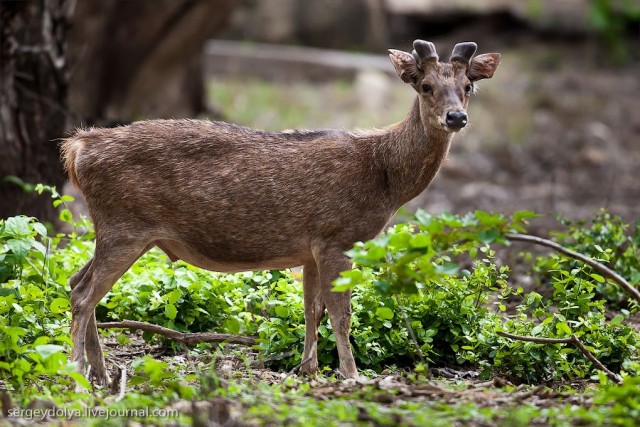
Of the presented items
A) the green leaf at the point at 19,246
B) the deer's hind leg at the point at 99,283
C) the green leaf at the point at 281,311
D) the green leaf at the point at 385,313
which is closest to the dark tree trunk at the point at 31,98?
the green leaf at the point at 19,246

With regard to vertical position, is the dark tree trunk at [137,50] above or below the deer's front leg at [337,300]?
below

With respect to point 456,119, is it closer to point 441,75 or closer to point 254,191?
point 441,75

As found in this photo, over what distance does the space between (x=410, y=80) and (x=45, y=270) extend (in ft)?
9.33

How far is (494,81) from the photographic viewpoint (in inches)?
834

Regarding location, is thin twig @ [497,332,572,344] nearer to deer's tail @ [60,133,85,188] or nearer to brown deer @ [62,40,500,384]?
brown deer @ [62,40,500,384]

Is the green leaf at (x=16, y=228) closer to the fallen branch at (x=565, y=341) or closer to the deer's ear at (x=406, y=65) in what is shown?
the deer's ear at (x=406, y=65)

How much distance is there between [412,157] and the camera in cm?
737

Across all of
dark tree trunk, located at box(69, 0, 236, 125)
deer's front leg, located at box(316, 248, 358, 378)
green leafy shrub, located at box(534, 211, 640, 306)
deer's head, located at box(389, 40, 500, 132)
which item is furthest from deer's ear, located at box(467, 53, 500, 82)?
dark tree trunk, located at box(69, 0, 236, 125)

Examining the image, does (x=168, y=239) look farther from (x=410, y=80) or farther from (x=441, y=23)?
(x=441, y=23)

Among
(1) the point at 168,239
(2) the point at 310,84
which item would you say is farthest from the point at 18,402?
(2) the point at 310,84

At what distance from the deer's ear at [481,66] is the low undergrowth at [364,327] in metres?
1.07

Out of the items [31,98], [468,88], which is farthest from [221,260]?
[31,98]

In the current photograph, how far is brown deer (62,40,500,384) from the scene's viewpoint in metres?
7.03

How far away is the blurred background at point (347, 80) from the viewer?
9930 millimetres
